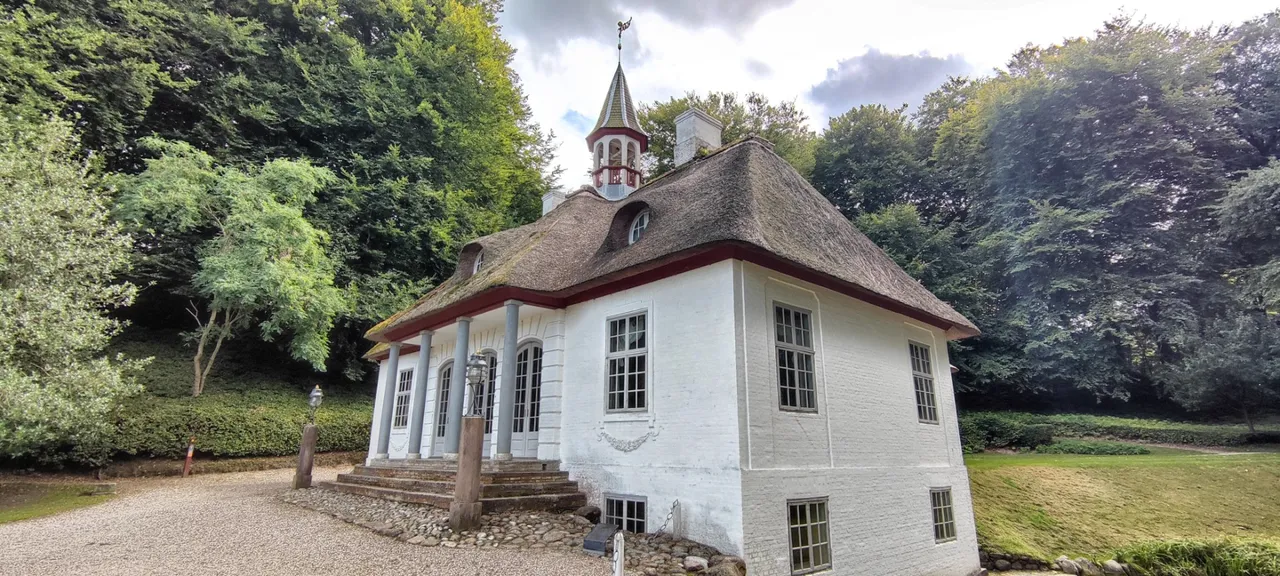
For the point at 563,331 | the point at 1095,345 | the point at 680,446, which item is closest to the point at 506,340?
the point at 563,331

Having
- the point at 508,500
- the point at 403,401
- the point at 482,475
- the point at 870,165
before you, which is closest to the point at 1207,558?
the point at 508,500

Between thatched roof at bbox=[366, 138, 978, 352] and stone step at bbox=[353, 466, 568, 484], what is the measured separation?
9.20ft

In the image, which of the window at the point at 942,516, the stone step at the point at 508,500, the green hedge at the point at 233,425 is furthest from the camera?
the green hedge at the point at 233,425

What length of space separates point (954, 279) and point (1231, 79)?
1419 centimetres

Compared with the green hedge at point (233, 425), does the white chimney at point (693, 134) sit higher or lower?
higher

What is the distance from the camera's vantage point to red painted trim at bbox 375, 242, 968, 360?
760 cm

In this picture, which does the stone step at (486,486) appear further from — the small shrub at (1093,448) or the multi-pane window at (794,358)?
the small shrub at (1093,448)

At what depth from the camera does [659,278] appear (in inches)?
330

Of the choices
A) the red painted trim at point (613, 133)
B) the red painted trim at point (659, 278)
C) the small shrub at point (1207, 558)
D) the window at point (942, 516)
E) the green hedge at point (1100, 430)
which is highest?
the red painted trim at point (613, 133)

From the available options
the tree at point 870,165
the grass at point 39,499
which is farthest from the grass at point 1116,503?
the grass at point 39,499

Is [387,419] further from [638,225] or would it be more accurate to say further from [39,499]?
[638,225]

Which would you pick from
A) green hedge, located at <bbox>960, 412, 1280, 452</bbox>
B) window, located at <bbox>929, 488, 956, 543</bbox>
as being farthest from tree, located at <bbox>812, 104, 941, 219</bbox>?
window, located at <bbox>929, 488, 956, 543</bbox>

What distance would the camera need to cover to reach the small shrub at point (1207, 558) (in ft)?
27.0

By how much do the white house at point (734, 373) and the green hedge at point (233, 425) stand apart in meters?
7.55
